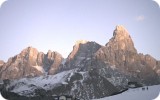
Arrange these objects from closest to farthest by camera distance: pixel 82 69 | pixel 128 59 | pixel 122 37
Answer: pixel 122 37 → pixel 82 69 → pixel 128 59

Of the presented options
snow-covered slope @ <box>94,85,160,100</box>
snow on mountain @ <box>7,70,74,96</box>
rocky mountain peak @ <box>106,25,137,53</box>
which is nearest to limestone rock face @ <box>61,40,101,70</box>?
snow on mountain @ <box>7,70,74,96</box>

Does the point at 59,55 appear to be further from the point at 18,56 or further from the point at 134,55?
the point at 134,55

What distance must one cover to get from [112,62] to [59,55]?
1934 mm

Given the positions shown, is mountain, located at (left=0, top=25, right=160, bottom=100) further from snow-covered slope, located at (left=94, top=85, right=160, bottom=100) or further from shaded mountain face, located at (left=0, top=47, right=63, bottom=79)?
snow-covered slope, located at (left=94, top=85, right=160, bottom=100)

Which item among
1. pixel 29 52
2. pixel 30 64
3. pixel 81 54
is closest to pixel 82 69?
pixel 81 54

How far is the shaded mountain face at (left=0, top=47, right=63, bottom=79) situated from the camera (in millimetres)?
11539

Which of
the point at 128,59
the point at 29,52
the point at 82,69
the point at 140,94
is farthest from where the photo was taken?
the point at 128,59

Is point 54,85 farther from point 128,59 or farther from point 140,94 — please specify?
point 140,94

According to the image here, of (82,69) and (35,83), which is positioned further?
(82,69)

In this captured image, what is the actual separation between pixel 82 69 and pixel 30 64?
1795 millimetres

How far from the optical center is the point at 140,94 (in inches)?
416

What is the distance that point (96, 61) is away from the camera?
11992 millimetres

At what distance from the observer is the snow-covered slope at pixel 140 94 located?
34.3 feet

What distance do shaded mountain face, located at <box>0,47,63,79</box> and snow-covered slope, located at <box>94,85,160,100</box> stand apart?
2232mm
